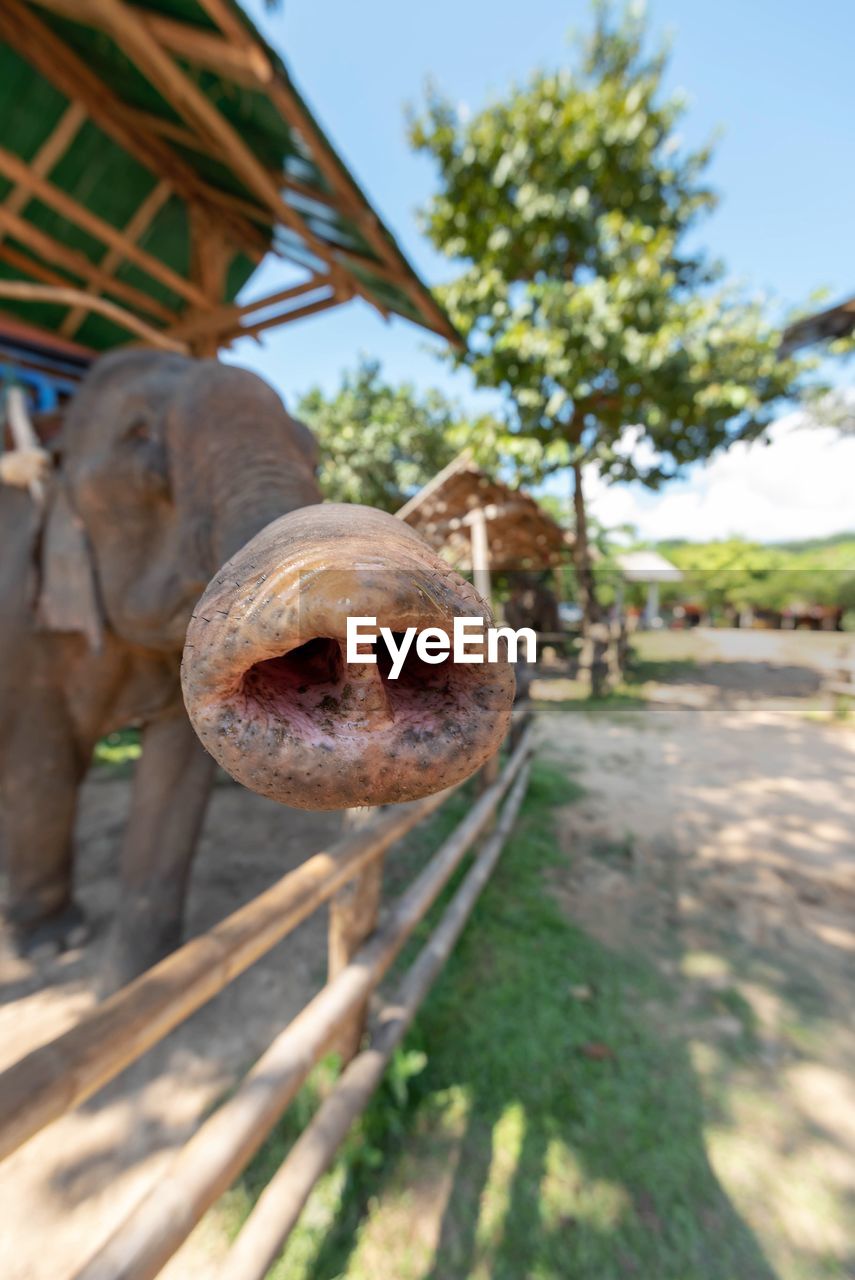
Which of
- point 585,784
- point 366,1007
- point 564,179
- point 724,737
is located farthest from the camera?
point 564,179

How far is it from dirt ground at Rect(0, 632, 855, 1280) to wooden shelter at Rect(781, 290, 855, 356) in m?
3.10

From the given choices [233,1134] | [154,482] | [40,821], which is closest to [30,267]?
[154,482]

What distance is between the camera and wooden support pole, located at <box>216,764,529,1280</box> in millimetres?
1278

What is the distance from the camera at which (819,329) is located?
3307 millimetres

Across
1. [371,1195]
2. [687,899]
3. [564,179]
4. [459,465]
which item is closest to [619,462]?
[564,179]

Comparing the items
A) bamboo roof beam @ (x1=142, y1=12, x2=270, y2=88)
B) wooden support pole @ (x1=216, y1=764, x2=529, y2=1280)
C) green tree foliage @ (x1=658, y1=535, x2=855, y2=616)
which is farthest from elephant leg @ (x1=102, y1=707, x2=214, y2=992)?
green tree foliage @ (x1=658, y1=535, x2=855, y2=616)

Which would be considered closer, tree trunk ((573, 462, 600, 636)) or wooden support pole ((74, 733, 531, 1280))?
wooden support pole ((74, 733, 531, 1280))

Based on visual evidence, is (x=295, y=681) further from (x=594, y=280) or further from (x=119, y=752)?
(x=594, y=280)

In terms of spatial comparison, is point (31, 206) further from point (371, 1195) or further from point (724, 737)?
point (724, 737)

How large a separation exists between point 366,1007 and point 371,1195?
455 mm

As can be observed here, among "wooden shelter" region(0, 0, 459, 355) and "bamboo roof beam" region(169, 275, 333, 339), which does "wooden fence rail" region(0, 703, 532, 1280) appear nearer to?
"wooden shelter" region(0, 0, 459, 355)

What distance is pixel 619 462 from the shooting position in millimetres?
8219

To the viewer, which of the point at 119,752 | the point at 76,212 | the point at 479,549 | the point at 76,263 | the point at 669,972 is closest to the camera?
the point at 669,972

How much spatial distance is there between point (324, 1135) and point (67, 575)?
5.62ft
